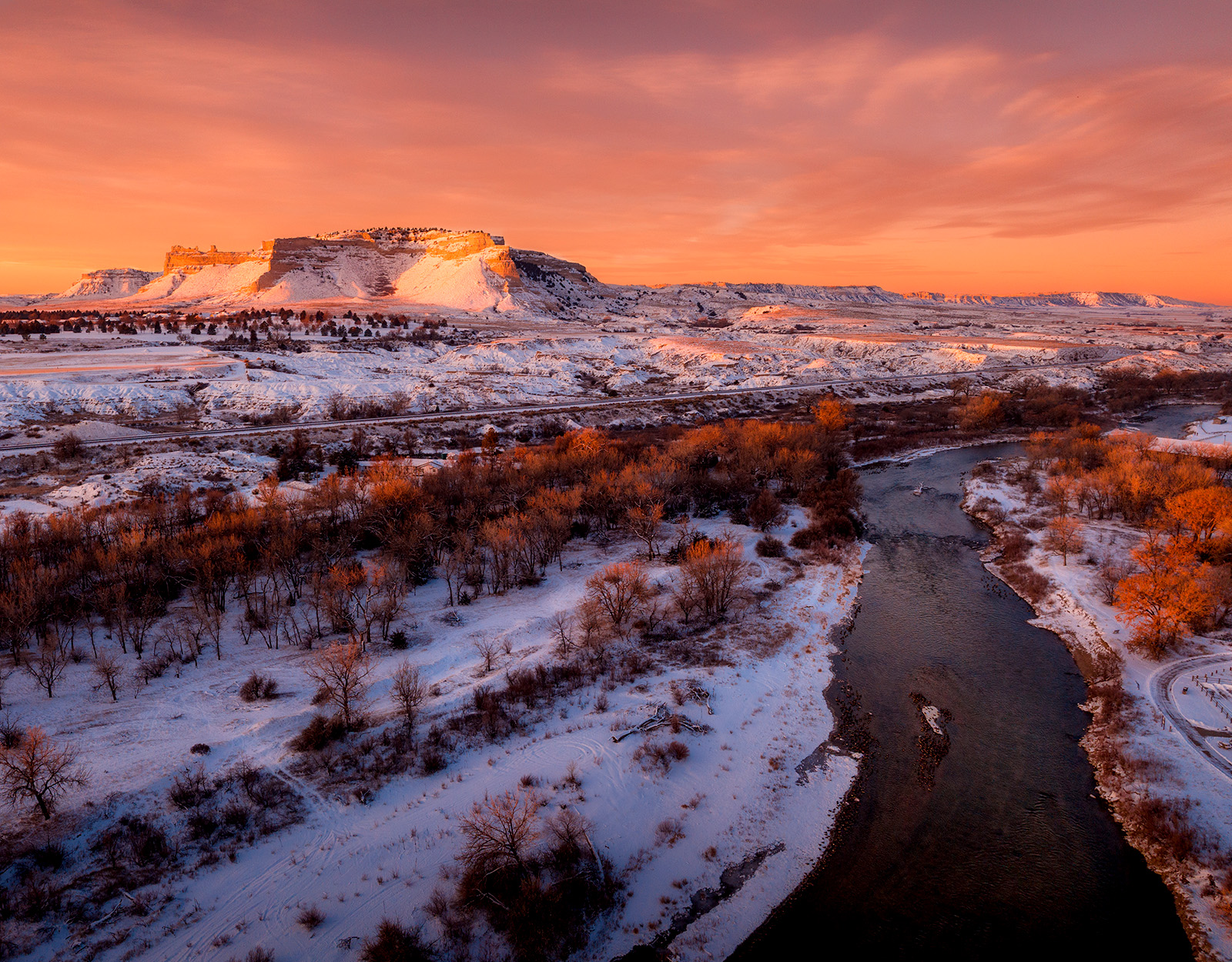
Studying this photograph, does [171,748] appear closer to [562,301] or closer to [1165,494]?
[1165,494]

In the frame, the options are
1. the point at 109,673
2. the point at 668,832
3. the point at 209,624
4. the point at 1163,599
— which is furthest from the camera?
the point at 209,624

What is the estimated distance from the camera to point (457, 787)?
17.8m

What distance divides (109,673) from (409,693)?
33.4 feet

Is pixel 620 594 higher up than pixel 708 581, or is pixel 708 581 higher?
pixel 620 594

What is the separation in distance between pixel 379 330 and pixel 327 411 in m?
49.9

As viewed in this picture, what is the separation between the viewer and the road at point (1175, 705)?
61.8 feet

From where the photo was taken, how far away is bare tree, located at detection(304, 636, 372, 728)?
19797 mm

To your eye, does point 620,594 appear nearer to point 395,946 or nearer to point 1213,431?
point 395,946

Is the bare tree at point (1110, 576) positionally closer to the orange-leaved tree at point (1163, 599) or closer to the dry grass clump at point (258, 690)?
the orange-leaved tree at point (1163, 599)

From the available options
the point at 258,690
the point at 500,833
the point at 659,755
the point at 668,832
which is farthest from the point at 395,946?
the point at 258,690

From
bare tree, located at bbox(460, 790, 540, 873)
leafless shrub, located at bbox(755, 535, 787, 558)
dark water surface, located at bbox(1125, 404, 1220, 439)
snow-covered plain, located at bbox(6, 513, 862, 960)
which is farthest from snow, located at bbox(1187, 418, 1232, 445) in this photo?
bare tree, located at bbox(460, 790, 540, 873)

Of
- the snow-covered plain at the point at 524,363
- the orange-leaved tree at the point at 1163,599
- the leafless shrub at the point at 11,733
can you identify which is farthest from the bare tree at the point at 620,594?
the snow-covered plain at the point at 524,363

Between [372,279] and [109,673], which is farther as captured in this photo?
[372,279]

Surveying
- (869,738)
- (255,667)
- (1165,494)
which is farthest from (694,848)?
(1165,494)
